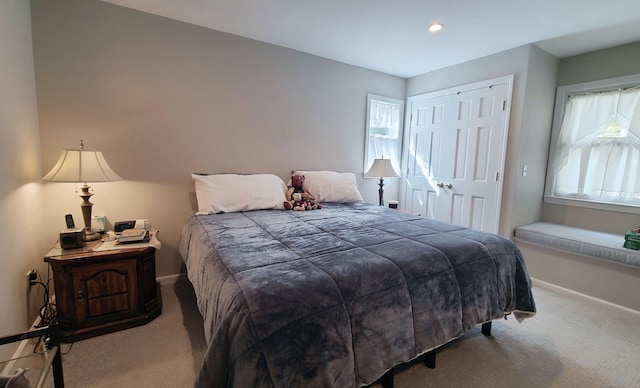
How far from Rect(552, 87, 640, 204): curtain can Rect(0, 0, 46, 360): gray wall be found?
4.87 m

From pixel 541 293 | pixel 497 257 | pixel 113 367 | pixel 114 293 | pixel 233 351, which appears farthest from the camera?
pixel 541 293

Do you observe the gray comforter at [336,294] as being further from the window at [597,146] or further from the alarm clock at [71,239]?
the window at [597,146]

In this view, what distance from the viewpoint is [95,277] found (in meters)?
1.86

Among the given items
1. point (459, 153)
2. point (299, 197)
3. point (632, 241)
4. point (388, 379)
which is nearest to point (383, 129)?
point (459, 153)

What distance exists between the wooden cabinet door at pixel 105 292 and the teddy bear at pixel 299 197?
1.39 m

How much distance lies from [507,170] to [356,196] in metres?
1.67

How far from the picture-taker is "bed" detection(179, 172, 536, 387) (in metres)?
1.02

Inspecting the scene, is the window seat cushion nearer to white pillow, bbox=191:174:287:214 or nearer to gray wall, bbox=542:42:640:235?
gray wall, bbox=542:42:640:235

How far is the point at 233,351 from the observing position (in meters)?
1.00

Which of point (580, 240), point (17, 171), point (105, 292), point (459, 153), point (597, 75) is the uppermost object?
point (597, 75)

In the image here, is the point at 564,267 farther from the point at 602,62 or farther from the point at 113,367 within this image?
the point at 113,367

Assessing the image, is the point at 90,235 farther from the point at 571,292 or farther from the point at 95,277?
the point at 571,292

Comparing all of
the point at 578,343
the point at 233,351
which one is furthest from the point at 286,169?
the point at 578,343

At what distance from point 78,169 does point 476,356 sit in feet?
9.62
